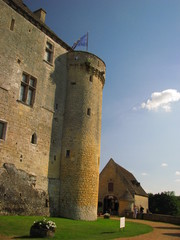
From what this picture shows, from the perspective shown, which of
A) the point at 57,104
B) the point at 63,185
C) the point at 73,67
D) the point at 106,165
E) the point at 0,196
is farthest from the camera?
the point at 106,165

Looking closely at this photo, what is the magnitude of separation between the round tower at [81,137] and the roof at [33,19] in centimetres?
146

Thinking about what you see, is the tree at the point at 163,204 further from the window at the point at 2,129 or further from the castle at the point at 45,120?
the window at the point at 2,129

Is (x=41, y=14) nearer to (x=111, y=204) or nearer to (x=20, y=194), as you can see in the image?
(x=20, y=194)

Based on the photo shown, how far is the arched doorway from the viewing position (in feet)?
108

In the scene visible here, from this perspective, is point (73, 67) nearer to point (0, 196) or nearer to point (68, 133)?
point (68, 133)

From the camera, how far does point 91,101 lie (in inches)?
856

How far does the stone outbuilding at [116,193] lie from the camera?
32000 mm

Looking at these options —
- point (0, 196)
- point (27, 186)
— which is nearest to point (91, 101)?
point (27, 186)

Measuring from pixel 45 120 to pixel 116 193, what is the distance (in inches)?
722

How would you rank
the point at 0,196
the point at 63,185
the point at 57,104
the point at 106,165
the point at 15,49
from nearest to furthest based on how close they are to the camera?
the point at 0,196 → the point at 15,49 → the point at 63,185 → the point at 57,104 → the point at 106,165

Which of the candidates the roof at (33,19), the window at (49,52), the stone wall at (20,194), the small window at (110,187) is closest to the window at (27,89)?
the window at (49,52)

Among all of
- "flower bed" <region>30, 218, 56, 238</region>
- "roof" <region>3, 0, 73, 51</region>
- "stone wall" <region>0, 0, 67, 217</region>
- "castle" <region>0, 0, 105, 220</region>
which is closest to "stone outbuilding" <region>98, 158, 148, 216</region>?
"castle" <region>0, 0, 105, 220</region>

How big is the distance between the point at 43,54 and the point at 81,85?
Result: 3.90 metres

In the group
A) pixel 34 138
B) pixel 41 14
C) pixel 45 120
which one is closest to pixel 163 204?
pixel 45 120
